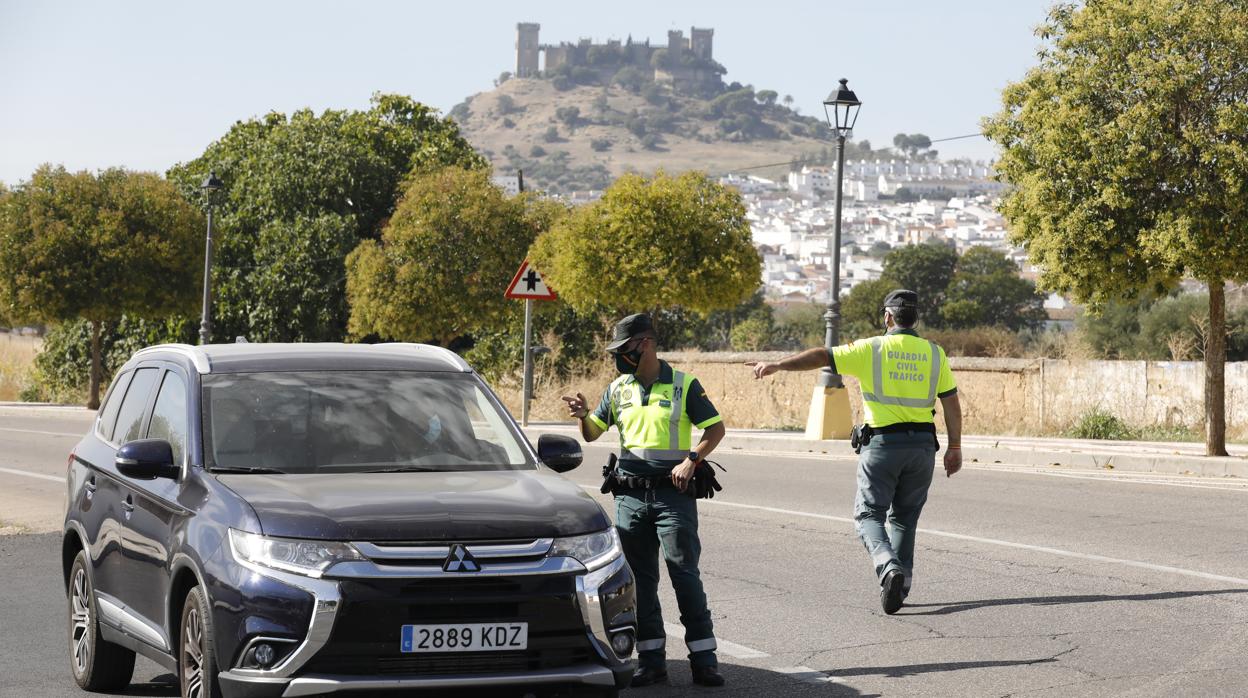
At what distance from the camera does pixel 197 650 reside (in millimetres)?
5945

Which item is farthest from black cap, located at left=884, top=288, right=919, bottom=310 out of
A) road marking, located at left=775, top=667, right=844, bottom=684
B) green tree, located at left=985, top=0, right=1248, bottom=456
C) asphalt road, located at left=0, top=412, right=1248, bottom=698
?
green tree, located at left=985, top=0, right=1248, bottom=456

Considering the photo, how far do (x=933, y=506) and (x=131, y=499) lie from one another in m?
9.68

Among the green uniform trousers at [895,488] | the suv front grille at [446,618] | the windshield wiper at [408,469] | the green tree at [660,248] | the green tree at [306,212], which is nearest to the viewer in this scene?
the suv front grille at [446,618]

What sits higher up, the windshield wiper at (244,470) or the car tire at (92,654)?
the windshield wiper at (244,470)

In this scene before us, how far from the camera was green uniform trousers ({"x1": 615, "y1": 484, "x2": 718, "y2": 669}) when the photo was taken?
7.34 m

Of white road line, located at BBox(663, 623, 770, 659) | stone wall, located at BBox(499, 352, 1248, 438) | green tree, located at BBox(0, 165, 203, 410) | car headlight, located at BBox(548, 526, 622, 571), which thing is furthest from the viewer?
green tree, located at BBox(0, 165, 203, 410)

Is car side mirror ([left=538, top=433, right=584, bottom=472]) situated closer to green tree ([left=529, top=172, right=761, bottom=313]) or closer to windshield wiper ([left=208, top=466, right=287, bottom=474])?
windshield wiper ([left=208, top=466, right=287, bottom=474])

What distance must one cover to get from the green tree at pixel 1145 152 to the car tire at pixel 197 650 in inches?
632

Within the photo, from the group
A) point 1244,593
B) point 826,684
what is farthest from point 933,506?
point 826,684

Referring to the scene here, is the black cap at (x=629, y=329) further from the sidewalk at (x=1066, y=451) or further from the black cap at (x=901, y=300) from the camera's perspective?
the sidewalk at (x=1066, y=451)

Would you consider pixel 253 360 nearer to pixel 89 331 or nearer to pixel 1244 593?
pixel 1244 593

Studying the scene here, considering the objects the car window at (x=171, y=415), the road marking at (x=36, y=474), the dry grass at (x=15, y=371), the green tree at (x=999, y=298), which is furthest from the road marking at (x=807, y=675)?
the green tree at (x=999, y=298)

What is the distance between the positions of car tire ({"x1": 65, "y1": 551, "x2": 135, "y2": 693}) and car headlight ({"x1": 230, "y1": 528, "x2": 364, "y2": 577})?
1.92 m

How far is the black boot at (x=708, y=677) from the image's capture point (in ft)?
24.0
